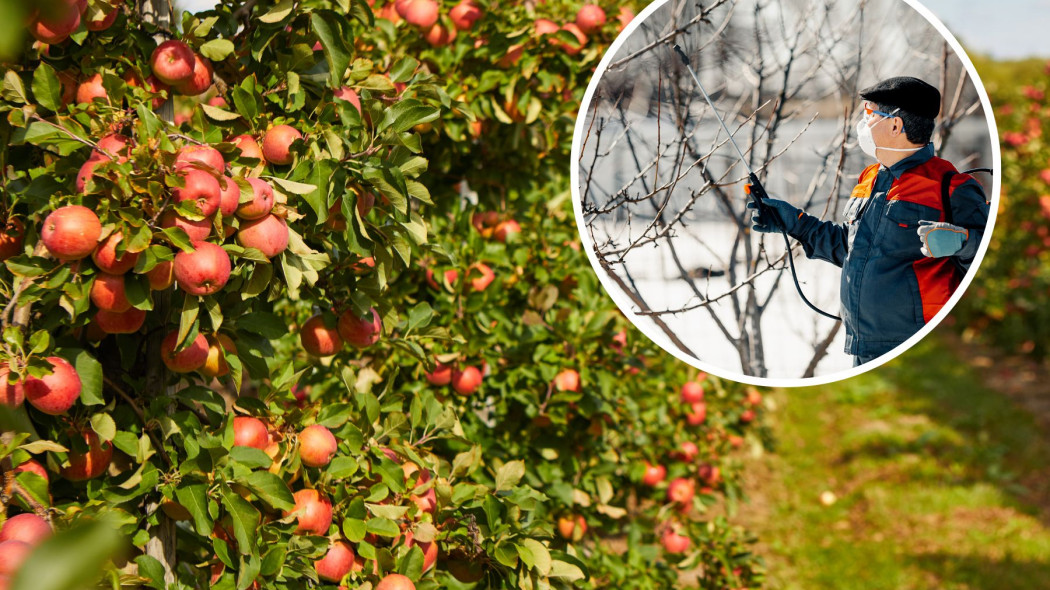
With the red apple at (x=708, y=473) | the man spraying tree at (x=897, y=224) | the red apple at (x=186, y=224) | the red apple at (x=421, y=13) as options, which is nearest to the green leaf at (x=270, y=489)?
the red apple at (x=186, y=224)

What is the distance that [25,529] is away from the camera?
2.89 feet

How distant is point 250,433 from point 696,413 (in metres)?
1.57

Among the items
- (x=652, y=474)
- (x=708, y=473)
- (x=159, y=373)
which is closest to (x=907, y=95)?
(x=159, y=373)

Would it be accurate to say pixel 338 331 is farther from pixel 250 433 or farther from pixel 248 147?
pixel 248 147

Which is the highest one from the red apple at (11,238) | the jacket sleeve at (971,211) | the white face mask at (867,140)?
the white face mask at (867,140)

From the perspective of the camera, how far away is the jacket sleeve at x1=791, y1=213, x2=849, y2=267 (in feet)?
3.29

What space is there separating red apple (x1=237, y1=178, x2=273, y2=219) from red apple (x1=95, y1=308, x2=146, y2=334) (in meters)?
0.19

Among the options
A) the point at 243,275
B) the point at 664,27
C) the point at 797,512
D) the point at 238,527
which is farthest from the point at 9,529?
the point at 797,512

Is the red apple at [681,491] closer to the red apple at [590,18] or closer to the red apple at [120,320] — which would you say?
the red apple at [590,18]

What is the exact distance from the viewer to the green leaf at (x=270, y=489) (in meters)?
1.02

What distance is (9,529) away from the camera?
88 cm

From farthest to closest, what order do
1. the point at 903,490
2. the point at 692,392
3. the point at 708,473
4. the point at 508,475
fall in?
the point at 903,490, the point at 708,473, the point at 692,392, the point at 508,475

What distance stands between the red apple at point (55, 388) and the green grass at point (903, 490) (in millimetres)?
2954

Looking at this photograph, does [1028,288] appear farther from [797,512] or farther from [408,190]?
[408,190]
